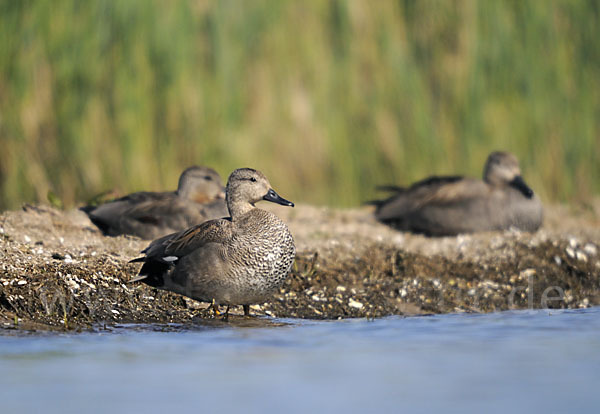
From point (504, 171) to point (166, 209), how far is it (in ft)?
10.2

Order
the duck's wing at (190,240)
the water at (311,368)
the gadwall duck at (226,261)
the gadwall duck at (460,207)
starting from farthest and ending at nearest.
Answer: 1. the gadwall duck at (460,207)
2. the duck's wing at (190,240)
3. the gadwall duck at (226,261)
4. the water at (311,368)

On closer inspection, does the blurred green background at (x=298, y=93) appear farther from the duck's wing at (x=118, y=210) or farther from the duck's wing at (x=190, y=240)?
the duck's wing at (x=190, y=240)

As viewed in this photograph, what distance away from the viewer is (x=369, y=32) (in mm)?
8891

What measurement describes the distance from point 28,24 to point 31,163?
1142 mm

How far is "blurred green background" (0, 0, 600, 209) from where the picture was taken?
312 inches

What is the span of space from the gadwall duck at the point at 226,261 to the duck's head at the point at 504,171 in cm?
345

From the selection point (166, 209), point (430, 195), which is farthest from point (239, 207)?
point (430, 195)

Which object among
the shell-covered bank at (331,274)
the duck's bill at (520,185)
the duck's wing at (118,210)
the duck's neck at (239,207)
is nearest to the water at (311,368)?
the shell-covered bank at (331,274)

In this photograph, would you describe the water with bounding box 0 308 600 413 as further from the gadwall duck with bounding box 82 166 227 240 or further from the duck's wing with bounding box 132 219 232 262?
the gadwall duck with bounding box 82 166 227 240

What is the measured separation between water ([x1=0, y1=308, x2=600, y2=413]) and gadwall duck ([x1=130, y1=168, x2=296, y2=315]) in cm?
22

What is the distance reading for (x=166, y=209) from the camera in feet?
23.3

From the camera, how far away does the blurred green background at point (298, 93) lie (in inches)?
312

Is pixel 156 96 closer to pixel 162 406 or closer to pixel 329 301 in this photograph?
pixel 329 301

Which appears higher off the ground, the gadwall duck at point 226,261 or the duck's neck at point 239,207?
the duck's neck at point 239,207
